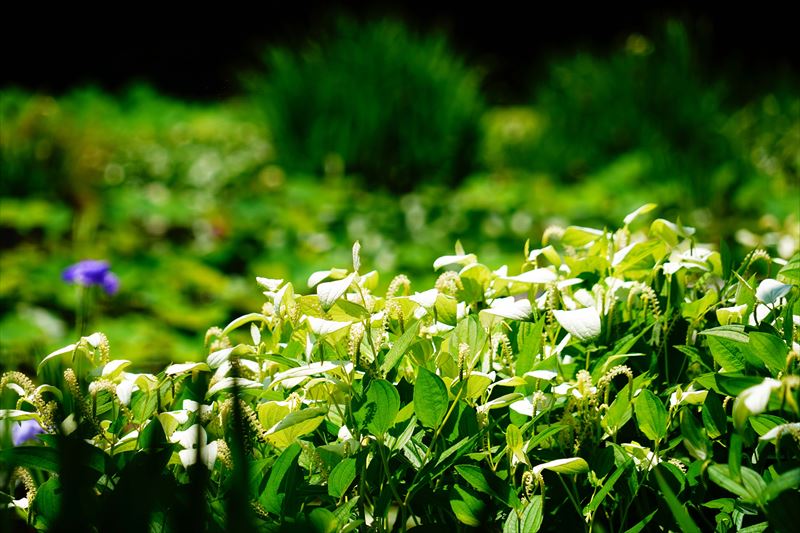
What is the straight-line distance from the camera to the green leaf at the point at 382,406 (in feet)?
2.46

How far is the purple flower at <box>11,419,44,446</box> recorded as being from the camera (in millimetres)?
958

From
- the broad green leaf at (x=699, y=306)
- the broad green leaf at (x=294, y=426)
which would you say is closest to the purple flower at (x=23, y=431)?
the broad green leaf at (x=294, y=426)

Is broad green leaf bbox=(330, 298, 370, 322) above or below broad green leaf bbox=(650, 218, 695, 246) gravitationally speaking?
below

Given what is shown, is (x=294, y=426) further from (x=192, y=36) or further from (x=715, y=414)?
(x=192, y=36)

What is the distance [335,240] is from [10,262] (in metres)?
1.21

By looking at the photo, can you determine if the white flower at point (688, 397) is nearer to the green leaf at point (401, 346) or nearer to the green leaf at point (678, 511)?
the green leaf at point (678, 511)

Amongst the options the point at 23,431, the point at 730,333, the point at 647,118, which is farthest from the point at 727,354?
the point at 647,118

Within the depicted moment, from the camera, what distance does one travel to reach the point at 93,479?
737 millimetres

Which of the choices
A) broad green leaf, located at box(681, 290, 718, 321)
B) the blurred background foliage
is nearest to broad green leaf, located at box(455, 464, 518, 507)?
broad green leaf, located at box(681, 290, 718, 321)

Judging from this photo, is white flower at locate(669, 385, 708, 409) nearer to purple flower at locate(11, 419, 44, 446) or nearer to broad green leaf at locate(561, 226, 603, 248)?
broad green leaf at locate(561, 226, 603, 248)

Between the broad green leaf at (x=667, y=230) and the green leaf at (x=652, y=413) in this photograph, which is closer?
the green leaf at (x=652, y=413)

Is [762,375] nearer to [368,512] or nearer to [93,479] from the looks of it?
[368,512]

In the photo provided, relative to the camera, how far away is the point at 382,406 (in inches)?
29.6

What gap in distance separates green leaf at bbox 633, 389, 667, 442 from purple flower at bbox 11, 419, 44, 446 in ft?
2.38
